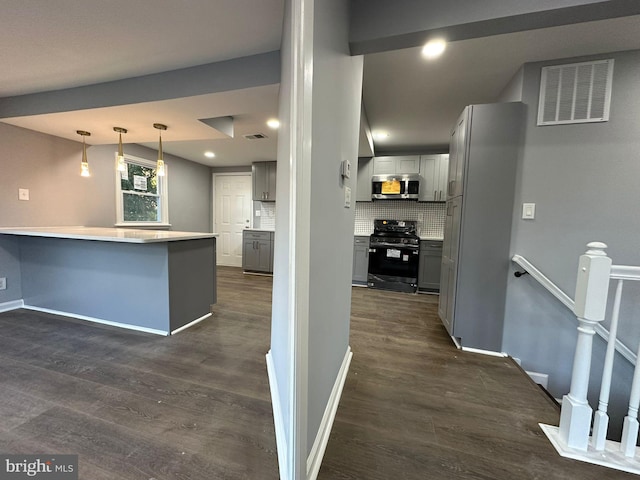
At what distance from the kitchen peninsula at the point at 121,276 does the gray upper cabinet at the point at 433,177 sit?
3422 millimetres

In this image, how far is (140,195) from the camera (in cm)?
467

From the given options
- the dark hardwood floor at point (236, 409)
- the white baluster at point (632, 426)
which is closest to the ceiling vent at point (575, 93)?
the white baluster at point (632, 426)

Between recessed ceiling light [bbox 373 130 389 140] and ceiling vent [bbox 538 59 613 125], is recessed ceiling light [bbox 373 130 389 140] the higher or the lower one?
the higher one

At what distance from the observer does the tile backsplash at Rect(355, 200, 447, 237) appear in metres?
4.59

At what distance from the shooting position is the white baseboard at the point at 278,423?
1182 millimetres

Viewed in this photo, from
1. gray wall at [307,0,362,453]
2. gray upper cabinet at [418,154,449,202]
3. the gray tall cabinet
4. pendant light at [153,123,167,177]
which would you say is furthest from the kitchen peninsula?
gray upper cabinet at [418,154,449,202]

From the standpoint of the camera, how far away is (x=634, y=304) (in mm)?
2062

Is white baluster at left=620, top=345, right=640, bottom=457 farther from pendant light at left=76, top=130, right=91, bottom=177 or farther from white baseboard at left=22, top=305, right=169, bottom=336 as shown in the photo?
pendant light at left=76, top=130, right=91, bottom=177

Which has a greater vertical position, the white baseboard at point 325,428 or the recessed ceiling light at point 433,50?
the recessed ceiling light at point 433,50

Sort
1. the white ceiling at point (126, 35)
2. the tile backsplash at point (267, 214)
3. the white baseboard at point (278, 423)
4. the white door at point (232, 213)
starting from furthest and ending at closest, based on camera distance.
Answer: the white door at point (232, 213), the tile backsplash at point (267, 214), the white ceiling at point (126, 35), the white baseboard at point (278, 423)

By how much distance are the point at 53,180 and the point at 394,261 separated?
4.88 meters

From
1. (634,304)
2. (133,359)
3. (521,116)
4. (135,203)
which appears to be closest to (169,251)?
(133,359)

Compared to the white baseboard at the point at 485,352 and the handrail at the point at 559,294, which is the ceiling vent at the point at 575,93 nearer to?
the handrail at the point at 559,294

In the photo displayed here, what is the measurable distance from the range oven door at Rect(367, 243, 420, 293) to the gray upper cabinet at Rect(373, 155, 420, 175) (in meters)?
1.30
